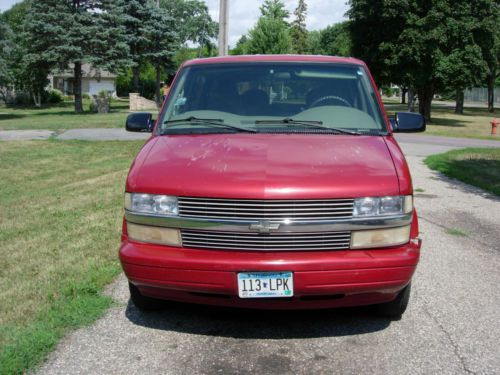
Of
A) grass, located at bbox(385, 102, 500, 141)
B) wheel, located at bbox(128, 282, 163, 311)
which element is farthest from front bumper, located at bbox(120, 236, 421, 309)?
grass, located at bbox(385, 102, 500, 141)

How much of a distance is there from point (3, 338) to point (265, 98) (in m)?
2.66

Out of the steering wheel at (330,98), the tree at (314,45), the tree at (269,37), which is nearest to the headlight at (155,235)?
the steering wheel at (330,98)

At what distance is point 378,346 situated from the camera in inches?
142

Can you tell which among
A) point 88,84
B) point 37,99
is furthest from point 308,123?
point 88,84

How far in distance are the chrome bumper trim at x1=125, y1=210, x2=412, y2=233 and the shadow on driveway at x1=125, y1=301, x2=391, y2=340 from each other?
0.87 m

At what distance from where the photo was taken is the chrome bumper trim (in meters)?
3.31

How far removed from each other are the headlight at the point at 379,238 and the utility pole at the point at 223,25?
40.0 feet

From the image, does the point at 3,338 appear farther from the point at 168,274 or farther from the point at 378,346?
the point at 378,346

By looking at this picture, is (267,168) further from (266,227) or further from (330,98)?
(330,98)

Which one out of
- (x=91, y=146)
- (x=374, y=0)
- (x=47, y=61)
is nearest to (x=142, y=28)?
(x=47, y=61)

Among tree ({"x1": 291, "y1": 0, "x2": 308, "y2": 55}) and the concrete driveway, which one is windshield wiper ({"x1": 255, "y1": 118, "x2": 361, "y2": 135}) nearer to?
the concrete driveway

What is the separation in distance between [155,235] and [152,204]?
20 cm

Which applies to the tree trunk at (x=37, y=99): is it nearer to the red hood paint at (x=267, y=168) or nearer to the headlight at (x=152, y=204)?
the red hood paint at (x=267, y=168)

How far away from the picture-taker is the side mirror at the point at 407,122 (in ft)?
16.7
